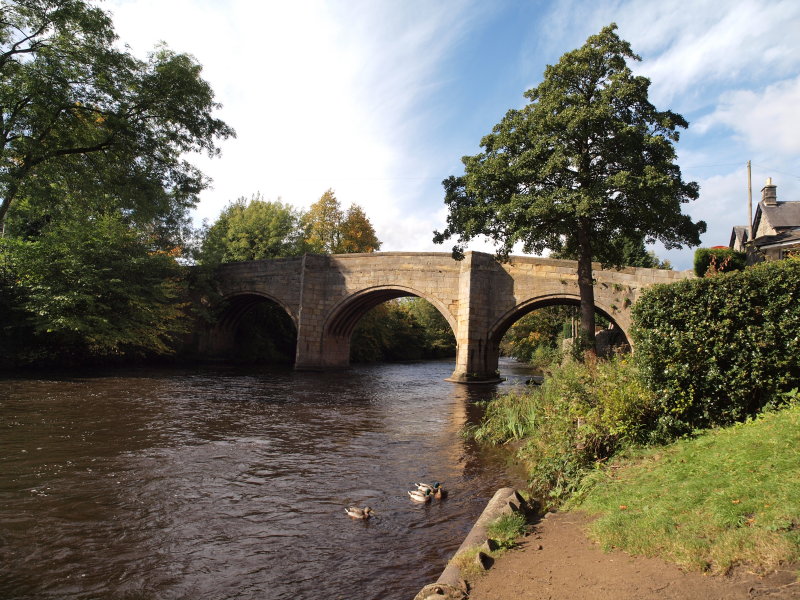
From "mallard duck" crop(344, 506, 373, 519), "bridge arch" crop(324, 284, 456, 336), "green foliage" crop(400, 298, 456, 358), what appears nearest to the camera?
"mallard duck" crop(344, 506, 373, 519)

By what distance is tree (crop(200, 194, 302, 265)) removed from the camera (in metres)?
31.9

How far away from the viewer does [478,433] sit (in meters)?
8.53

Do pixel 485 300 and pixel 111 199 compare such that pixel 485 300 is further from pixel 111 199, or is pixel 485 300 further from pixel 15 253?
pixel 15 253

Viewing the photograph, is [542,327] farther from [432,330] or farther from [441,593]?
[441,593]

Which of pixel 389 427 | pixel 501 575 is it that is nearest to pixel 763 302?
pixel 501 575

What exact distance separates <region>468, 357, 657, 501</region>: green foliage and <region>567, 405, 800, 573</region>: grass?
16.7 inches

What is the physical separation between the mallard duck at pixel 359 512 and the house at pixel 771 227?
19844 mm

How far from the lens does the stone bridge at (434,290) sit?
19.4m

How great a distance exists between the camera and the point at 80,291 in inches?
673

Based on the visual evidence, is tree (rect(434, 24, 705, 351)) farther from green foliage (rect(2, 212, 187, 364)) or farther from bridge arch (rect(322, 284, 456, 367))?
green foliage (rect(2, 212, 187, 364))

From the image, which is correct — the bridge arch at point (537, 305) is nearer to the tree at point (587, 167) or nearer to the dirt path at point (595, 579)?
the tree at point (587, 167)

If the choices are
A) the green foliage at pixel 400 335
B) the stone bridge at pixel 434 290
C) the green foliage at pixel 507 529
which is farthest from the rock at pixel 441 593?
the green foliage at pixel 400 335

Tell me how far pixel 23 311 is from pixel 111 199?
19.8 feet

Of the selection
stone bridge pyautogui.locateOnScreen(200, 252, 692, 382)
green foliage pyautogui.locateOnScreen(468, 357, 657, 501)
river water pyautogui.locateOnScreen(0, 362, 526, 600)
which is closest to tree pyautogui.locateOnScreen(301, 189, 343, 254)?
stone bridge pyautogui.locateOnScreen(200, 252, 692, 382)
